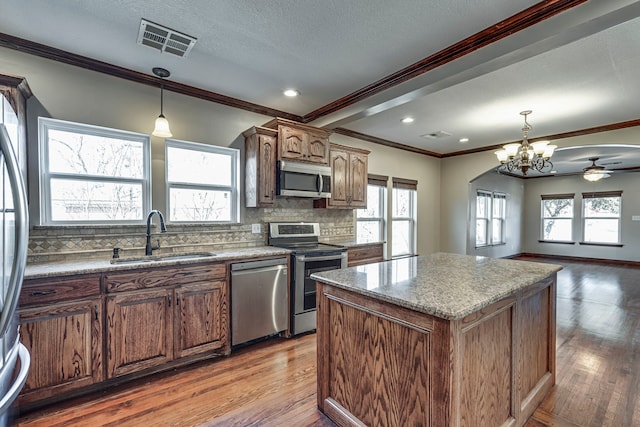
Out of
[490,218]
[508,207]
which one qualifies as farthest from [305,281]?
[508,207]

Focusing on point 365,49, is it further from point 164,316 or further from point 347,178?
point 164,316

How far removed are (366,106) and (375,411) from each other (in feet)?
9.25

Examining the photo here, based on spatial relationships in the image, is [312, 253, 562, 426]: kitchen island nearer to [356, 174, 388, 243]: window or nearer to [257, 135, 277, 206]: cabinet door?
[257, 135, 277, 206]: cabinet door

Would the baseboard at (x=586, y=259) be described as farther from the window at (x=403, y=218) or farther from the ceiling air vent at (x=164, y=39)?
the ceiling air vent at (x=164, y=39)

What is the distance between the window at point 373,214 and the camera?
16.6 feet

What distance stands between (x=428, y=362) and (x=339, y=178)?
120 inches

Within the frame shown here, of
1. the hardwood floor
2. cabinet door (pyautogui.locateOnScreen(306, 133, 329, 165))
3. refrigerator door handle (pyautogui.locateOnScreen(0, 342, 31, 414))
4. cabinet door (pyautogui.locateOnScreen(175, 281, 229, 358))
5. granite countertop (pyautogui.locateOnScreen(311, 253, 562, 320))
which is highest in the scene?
cabinet door (pyautogui.locateOnScreen(306, 133, 329, 165))

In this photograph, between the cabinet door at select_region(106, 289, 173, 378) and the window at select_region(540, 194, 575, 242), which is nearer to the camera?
the cabinet door at select_region(106, 289, 173, 378)

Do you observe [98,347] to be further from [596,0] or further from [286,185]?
[596,0]

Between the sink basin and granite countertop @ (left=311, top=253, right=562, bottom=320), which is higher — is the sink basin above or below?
below

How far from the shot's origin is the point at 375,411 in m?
1.65

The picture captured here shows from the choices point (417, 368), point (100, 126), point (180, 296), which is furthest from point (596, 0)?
point (100, 126)

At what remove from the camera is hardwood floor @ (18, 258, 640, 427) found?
6.43 feet

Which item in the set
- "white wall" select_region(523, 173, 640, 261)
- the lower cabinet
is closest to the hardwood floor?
the lower cabinet
